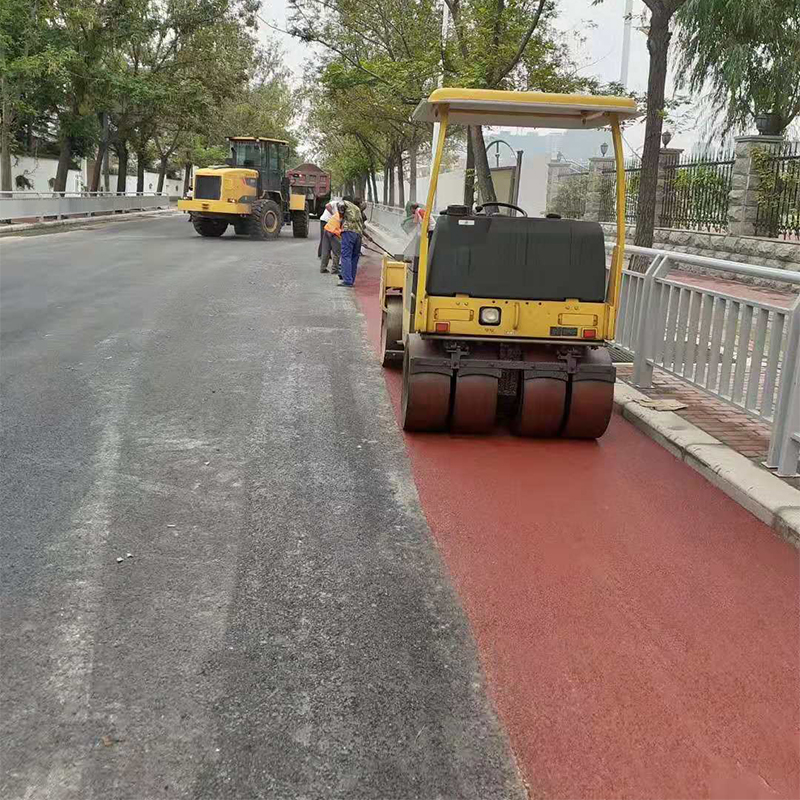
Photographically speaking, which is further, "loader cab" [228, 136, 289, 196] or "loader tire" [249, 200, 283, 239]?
"loader cab" [228, 136, 289, 196]

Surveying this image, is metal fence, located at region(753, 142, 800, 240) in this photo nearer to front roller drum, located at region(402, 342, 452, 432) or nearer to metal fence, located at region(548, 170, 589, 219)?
metal fence, located at region(548, 170, 589, 219)

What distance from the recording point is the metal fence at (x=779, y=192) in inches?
662

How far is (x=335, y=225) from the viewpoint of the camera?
17.5 meters

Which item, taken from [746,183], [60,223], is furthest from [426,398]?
[60,223]

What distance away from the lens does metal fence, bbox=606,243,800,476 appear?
560 centimetres

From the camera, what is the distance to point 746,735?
314 cm

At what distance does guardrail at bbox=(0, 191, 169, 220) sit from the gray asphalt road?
23379 millimetres

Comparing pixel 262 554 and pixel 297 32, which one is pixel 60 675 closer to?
pixel 262 554

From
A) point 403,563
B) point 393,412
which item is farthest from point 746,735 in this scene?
point 393,412

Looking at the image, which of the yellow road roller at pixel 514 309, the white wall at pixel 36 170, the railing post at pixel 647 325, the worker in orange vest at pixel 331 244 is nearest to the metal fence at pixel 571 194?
the worker in orange vest at pixel 331 244

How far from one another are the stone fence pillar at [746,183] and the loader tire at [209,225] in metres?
15.9

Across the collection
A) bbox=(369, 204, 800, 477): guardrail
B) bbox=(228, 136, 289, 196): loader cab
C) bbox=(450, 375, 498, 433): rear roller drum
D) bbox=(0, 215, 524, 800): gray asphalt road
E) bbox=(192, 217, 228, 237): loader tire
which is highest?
bbox=(228, 136, 289, 196): loader cab

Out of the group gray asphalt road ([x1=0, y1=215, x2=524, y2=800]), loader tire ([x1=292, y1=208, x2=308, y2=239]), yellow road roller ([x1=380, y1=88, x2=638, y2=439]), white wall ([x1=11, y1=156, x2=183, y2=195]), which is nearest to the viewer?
gray asphalt road ([x1=0, y1=215, x2=524, y2=800])

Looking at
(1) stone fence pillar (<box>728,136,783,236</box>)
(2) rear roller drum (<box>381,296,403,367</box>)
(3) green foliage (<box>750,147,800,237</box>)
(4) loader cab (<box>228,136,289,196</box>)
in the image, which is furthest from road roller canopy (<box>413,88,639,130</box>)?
(4) loader cab (<box>228,136,289,196</box>)
